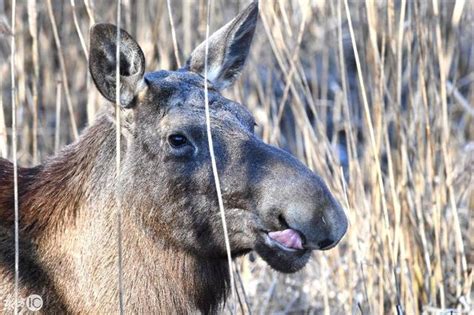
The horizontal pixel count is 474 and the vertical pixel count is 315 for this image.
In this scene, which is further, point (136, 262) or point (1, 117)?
point (1, 117)

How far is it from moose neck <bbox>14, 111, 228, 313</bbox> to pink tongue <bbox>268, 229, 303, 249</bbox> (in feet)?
1.22

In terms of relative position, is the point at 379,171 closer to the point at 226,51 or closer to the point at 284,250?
the point at 226,51

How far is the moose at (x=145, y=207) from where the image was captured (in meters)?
3.47

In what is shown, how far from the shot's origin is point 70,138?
786 centimetres

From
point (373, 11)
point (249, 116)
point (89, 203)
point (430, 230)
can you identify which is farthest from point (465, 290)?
point (89, 203)

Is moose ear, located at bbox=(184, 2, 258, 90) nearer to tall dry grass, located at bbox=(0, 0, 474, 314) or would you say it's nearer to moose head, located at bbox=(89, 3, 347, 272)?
tall dry grass, located at bbox=(0, 0, 474, 314)

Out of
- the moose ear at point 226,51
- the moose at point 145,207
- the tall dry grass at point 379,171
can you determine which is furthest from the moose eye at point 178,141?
the tall dry grass at point 379,171

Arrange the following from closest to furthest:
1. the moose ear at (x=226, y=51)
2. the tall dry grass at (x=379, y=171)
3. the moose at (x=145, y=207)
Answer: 1. the moose at (x=145, y=207)
2. the moose ear at (x=226, y=51)
3. the tall dry grass at (x=379, y=171)

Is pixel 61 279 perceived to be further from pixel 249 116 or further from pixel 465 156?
pixel 465 156

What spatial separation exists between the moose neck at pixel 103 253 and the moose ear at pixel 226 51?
57cm

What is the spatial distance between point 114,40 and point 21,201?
0.71m

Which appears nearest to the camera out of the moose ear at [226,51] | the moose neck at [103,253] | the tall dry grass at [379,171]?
the moose neck at [103,253]

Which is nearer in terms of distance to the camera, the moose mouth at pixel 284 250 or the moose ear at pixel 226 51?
the moose mouth at pixel 284 250

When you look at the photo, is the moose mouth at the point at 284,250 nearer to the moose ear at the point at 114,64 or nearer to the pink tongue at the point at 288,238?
the pink tongue at the point at 288,238
